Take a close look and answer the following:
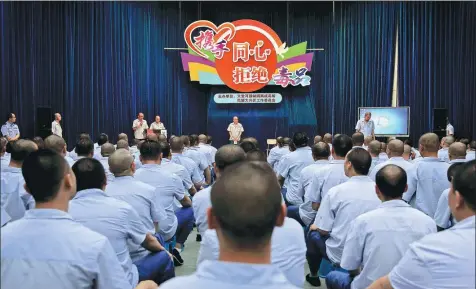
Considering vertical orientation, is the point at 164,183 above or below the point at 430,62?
below

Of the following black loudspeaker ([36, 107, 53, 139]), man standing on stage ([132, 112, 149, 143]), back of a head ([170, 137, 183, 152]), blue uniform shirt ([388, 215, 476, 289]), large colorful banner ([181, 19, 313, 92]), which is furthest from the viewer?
large colorful banner ([181, 19, 313, 92])

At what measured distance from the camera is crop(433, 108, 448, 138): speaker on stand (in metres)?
10.8

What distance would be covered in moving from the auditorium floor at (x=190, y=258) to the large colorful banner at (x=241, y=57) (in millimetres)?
6794

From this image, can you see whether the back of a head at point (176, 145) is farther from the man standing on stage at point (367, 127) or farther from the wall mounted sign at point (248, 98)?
the wall mounted sign at point (248, 98)

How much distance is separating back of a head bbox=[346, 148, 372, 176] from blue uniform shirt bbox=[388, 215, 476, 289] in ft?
4.31

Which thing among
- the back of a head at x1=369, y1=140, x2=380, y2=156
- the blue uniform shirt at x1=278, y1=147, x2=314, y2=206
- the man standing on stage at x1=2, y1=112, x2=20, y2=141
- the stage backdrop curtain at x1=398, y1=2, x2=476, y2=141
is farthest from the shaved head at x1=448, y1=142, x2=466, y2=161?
the stage backdrop curtain at x1=398, y1=2, x2=476, y2=141

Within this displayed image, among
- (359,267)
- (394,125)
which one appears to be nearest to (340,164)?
(359,267)

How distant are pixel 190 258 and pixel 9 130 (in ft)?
23.9

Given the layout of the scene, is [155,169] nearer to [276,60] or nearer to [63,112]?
[276,60]

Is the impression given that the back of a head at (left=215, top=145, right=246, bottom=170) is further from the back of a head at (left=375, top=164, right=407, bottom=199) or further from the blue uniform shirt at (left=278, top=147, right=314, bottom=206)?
the blue uniform shirt at (left=278, top=147, right=314, bottom=206)

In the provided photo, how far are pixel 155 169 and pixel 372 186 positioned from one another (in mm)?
1589

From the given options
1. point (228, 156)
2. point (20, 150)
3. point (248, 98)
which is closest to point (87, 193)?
point (228, 156)

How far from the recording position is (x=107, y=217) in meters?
2.10

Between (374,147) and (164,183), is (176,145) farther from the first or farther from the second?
(374,147)
